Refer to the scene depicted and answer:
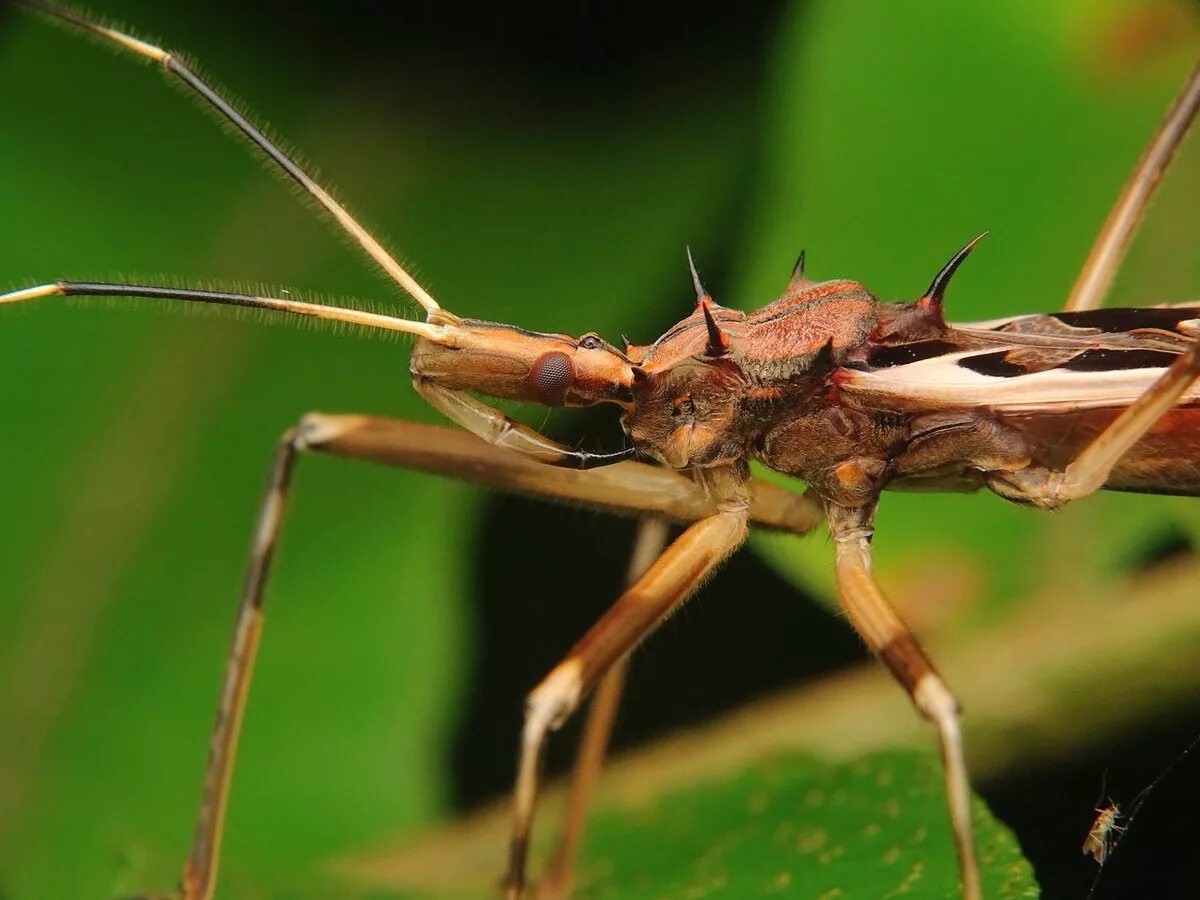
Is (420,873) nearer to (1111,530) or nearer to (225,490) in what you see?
(225,490)

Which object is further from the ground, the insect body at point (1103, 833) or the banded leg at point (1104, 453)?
the banded leg at point (1104, 453)

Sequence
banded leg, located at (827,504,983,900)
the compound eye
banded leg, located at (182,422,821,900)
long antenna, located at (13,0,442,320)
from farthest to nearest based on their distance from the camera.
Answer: banded leg, located at (182,422,821,900) < the compound eye < long antenna, located at (13,0,442,320) < banded leg, located at (827,504,983,900)

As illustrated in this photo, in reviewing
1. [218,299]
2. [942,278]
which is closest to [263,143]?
[218,299]

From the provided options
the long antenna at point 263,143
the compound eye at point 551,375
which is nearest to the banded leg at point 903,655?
the compound eye at point 551,375

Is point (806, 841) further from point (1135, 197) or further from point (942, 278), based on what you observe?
point (1135, 197)

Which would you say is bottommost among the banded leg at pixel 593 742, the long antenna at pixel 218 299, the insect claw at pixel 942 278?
the banded leg at pixel 593 742

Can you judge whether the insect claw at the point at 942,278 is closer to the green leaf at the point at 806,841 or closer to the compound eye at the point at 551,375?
the compound eye at the point at 551,375

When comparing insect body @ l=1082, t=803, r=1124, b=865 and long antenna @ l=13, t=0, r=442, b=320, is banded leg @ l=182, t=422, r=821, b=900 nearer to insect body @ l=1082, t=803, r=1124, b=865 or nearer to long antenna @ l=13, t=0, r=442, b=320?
long antenna @ l=13, t=0, r=442, b=320

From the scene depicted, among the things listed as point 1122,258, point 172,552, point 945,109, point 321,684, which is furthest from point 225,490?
point 1122,258

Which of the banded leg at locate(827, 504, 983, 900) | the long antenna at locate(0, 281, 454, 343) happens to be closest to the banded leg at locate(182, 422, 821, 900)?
the banded leg at locate(827, 504, 983, 900)
